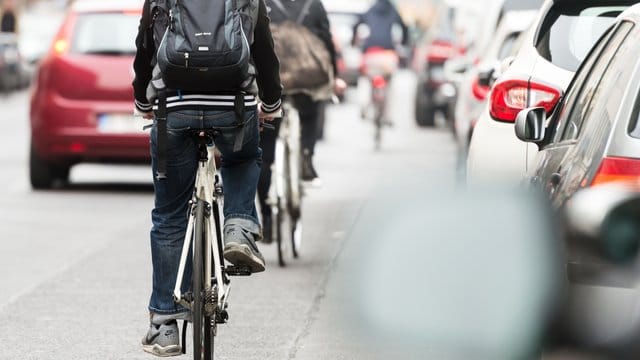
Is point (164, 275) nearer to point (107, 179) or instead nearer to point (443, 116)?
point (107, 179)

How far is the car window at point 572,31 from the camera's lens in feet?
29.4

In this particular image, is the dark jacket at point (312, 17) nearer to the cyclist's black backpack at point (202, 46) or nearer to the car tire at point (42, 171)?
the cyclist's black backpack at point (202, 46)

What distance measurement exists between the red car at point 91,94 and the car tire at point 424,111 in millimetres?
11898

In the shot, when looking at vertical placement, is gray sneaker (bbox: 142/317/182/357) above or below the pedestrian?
above

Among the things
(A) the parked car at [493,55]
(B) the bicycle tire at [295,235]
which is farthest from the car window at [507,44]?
(B) the bicycle tire at [295,235]

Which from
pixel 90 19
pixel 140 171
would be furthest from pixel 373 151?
pixel 90 19

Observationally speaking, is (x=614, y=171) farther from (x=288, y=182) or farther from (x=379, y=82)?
(x=379, y=82)

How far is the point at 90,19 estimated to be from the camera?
52.1 feet

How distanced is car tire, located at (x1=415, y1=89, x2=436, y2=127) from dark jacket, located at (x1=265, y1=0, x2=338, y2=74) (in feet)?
53.4

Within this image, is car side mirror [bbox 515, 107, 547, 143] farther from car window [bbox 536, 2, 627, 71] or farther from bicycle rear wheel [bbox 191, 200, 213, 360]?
car window [bbox 536, 2, 627, 71]

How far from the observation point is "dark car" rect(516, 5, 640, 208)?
4.64m

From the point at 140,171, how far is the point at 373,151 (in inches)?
150

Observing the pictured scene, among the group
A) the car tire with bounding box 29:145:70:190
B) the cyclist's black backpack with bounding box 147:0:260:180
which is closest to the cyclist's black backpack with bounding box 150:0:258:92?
the cyclist's black backpack with bounding box 147:0:260:180

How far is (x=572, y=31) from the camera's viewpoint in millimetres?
9039
